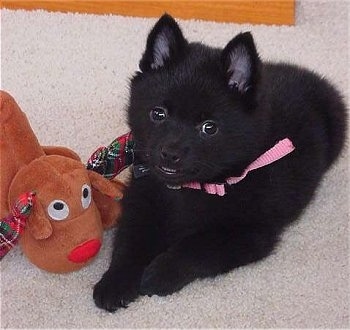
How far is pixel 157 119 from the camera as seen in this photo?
1.55 meters

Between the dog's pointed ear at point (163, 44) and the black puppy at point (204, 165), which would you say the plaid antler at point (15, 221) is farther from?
the dog's pointed ear at point (163, 44)

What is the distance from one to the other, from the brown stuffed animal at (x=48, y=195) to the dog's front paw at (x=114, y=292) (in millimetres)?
83

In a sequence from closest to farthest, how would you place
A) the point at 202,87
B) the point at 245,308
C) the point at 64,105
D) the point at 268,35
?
the point at 202,87, the point at 245,308, the point at 64,105, the point at 268,35

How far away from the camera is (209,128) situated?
150 centimetres

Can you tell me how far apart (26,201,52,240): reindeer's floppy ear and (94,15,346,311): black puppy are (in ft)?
0.60

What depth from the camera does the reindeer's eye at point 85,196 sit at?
1569 mm

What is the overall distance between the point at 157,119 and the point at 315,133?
0.51 metres

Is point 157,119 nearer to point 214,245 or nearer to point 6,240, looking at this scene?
point 214,245

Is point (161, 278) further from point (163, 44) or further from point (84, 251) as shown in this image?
point (163, 44)

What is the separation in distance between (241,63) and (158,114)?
22 cm

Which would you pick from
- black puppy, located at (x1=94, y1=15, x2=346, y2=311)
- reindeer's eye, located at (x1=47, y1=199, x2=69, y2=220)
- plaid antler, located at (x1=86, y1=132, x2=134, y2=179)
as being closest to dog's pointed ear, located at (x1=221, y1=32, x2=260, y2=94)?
black puppy, located at (x1=94, y1=15, x2=346, y2=311)

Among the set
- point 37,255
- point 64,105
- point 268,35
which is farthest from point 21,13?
point 37,255

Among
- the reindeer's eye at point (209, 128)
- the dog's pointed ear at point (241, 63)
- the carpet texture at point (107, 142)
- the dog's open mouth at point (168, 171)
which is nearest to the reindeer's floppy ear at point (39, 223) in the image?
the carpet texture at point (107, 142)

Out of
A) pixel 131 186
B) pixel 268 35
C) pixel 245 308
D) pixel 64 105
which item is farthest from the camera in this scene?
pixel 268 35
